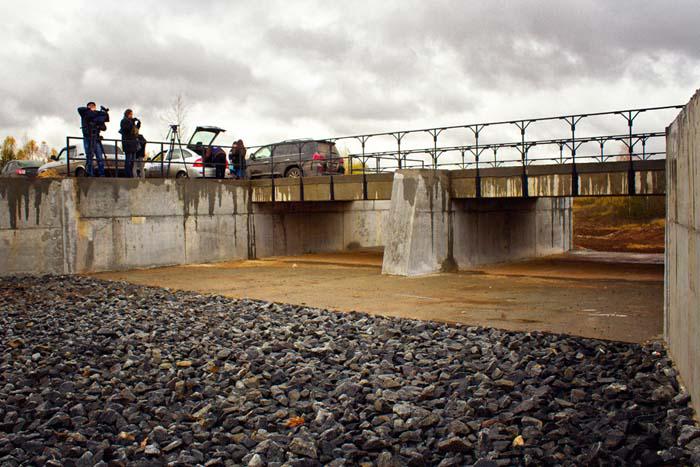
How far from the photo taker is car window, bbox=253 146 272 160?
24.3 metres

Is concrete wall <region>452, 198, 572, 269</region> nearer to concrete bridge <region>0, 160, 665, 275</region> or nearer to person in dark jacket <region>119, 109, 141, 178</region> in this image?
concrete bridge <region>0, 160, 665, 275</region>

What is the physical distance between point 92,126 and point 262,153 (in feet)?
25.1

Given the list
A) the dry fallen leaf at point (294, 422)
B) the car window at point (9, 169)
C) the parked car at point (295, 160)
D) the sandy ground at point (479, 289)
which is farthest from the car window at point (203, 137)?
the dry fallen leaf at point (294, 422)

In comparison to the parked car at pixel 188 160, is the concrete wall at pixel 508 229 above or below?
below

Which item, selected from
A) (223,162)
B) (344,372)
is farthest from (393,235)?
(344,372)

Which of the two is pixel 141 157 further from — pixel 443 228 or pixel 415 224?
pixel 443 228

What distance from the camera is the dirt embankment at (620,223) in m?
31.9

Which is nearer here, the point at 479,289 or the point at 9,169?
the point at 479,289

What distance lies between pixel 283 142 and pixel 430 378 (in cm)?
1712

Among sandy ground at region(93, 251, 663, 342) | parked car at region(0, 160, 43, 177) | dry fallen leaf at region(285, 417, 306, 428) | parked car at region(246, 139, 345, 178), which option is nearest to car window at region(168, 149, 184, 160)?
parked car at region(246, 139, 345, 178)

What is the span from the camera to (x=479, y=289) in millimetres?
14477

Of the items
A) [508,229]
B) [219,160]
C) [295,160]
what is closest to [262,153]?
[295,160]

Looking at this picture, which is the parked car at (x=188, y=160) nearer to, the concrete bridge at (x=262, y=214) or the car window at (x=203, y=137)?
the car window at (x=203, y=137)

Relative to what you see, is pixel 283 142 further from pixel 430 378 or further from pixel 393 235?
pixel 430 378
